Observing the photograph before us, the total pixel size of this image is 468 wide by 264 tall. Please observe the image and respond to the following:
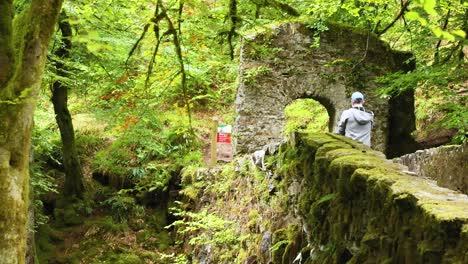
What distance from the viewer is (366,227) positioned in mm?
2820

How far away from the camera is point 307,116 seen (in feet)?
57.1

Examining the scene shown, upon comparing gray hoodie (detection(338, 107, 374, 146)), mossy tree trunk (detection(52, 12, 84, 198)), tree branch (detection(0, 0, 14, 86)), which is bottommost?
mossy tree trunk (detection(52, 12, 84, 198))

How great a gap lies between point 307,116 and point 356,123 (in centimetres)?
1138

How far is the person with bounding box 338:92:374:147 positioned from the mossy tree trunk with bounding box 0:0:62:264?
3.68m

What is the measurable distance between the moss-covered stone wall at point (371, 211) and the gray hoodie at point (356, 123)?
4.75ft

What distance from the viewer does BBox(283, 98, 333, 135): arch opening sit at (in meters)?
16.0

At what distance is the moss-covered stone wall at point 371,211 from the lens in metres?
1.97

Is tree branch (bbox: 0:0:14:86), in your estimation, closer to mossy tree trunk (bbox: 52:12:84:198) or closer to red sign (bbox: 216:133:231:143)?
red sign (bbox: 216:133:231:143)

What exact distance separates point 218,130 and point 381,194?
29.2 feet

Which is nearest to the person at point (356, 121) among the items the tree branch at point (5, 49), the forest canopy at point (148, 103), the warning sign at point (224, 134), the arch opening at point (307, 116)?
the forest canopy at point (148, 103)

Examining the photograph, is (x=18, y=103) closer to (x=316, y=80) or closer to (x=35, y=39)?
(x=35, y=39)

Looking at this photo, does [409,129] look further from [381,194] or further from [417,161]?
[381,194]

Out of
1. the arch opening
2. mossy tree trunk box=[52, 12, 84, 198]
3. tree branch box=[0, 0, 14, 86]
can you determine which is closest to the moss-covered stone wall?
tree branch box=[0, 0, 14, 86]

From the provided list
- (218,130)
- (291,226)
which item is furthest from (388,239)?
(218,130)
